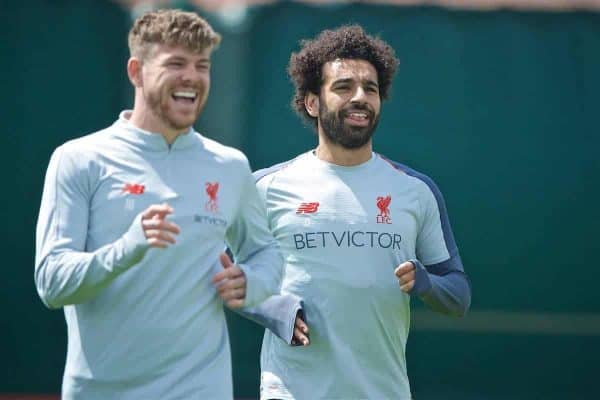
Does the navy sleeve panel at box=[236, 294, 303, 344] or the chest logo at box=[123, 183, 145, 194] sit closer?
the chest logo at box=[123, 183, 145, 194]

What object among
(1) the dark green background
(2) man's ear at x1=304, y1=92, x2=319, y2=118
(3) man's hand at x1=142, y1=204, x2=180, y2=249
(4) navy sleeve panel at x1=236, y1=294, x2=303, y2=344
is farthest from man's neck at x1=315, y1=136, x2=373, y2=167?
(1) the dark green background

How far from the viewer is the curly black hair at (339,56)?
5.46 m

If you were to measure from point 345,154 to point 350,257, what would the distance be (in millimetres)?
469

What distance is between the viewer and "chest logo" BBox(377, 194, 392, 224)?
5.13 metres

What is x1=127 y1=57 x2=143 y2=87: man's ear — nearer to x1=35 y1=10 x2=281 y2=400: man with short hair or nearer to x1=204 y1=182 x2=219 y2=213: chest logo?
x1=35 y1=10 x2=281 y2=400: man with short hair

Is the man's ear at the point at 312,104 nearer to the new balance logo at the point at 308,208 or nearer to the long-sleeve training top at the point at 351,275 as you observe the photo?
the long-sleeve training top at the point at 351,275

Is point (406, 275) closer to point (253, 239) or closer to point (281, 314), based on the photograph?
point (281, 314)

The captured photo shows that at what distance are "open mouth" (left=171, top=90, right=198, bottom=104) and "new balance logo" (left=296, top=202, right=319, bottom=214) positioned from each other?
111 cm

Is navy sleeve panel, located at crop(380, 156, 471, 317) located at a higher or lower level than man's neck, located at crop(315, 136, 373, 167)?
lower

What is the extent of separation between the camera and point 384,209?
5.16 m

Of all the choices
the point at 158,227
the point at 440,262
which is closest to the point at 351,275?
the point at 440,262

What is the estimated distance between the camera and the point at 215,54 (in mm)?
8422

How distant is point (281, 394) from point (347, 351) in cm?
30

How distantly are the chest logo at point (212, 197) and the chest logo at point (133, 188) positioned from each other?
0.72ft
